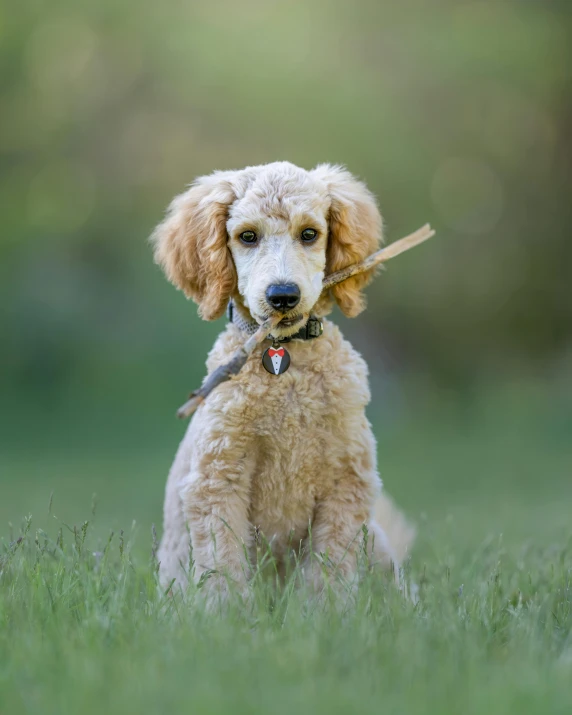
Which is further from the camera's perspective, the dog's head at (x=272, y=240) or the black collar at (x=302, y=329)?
the black collar at (x=302, y=329)

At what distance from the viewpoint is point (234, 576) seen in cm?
347

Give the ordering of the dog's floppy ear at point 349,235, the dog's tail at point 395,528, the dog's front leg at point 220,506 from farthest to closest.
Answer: the dog's tail at point 395,528, the dog's floppy ear at point 349,235, the dog's front leg at point 220,506

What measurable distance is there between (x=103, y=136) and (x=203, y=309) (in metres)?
9.59

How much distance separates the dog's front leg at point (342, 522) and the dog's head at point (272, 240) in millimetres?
624

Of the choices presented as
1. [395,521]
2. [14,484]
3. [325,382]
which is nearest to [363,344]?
[14,484]

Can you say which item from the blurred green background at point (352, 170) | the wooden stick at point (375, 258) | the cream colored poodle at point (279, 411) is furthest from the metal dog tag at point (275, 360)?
the blurred green background at point (352, 170)

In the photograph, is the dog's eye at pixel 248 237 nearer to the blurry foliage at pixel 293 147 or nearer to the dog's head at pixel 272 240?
the dog's head at pixel 272 240

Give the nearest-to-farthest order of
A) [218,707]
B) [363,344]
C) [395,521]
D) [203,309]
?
[218,707] < [203,309] < [395,521] < [363,344]

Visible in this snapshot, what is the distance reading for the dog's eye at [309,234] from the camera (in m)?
3.71

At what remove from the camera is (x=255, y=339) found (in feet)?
11.5

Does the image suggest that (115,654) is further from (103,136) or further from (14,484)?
(103,136)

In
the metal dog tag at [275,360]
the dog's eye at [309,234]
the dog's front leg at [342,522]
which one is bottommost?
the dog's front leg at [342,522]

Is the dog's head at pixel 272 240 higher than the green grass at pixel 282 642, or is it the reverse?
the dog's head at pixel 272 240

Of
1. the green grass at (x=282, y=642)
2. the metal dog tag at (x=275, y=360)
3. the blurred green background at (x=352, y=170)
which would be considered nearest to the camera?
the green grass at (x=282, y=642)
